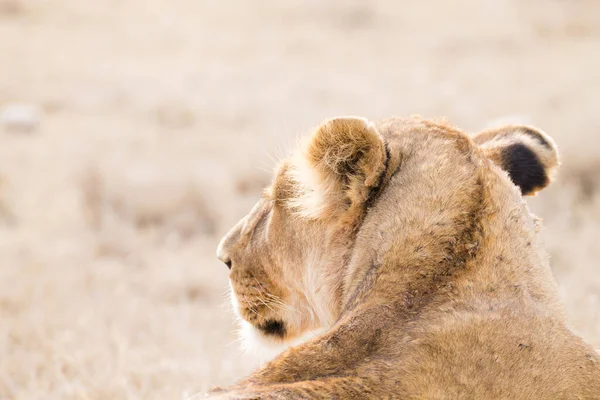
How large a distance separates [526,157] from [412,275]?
720mm

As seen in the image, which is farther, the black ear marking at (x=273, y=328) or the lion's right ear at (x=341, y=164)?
the black ear marking at (x=273, y=328)

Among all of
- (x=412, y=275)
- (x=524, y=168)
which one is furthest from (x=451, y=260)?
(x=524, y=168)

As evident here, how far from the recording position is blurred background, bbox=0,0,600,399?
455 centimetres

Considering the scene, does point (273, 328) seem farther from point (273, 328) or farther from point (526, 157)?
point (526, 157)

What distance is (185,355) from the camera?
4.38 m

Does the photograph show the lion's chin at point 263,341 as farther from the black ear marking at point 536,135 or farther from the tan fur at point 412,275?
the black ear marking at point 536,135

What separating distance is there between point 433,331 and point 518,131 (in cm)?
95

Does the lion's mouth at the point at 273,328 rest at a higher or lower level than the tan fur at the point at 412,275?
lower

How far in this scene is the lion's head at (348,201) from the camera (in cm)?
176

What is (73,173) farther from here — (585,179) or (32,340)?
(585,179)

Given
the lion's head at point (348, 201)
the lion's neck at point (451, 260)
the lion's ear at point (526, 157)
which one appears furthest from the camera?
the lion's ear at point (526, 157)

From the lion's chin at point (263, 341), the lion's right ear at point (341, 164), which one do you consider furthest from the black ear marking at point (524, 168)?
the lion's chin at point (263, 341)

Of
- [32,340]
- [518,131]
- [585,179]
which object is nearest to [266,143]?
[585,179]

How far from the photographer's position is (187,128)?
35.5 ft
